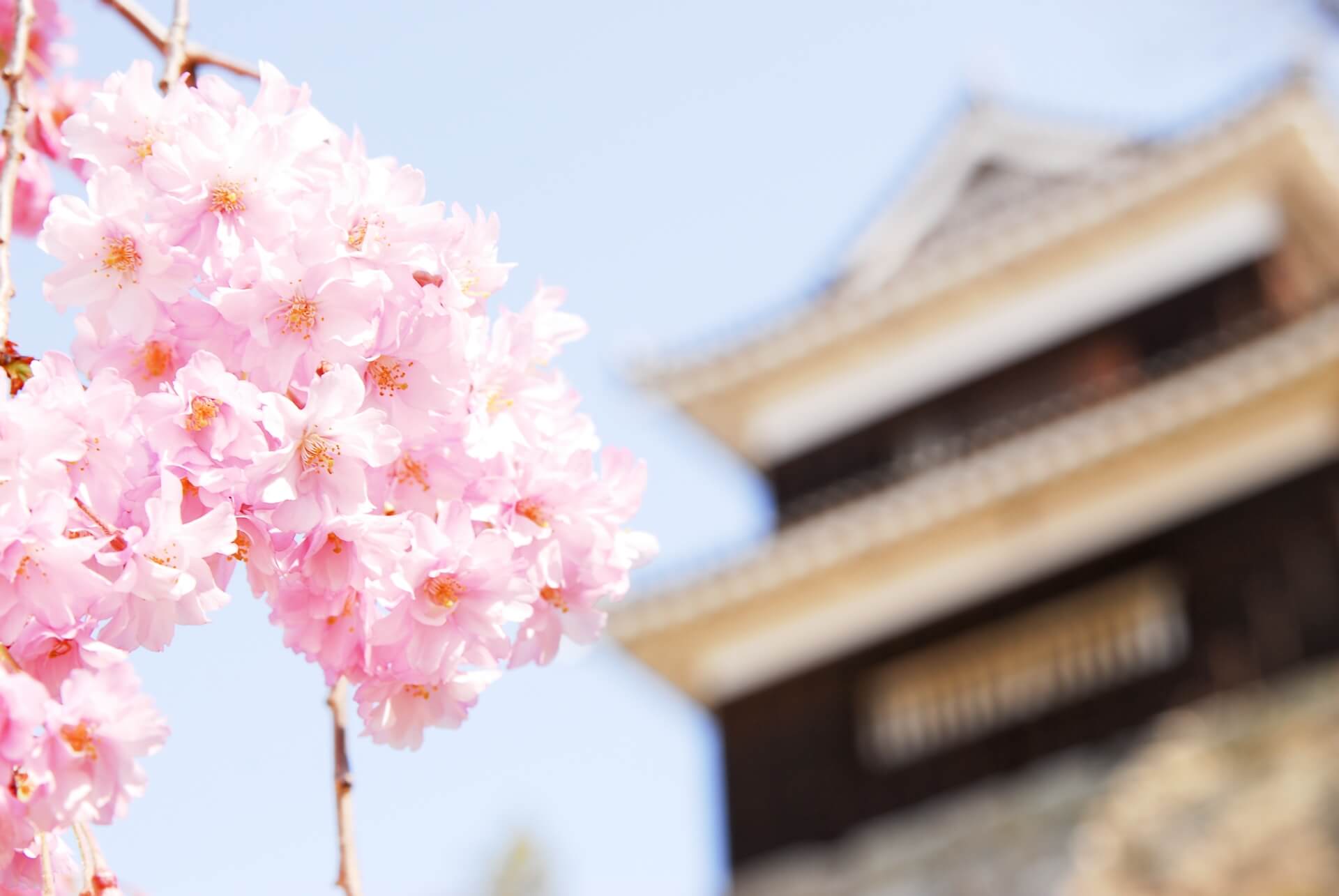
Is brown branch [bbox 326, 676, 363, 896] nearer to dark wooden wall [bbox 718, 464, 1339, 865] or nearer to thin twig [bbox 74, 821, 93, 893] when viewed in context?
thin twig [bbox 74, 821, 93, 893]

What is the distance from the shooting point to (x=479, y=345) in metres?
1.38

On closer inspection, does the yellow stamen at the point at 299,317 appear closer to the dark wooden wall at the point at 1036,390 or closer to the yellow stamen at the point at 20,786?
the yellow stamen at the point at 20,786

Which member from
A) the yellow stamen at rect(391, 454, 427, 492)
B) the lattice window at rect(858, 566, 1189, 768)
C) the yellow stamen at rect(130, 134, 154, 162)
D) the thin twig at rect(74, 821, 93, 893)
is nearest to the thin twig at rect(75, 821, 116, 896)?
the thin twig at rect(74, 821, 93, 893)

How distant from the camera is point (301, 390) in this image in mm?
1282

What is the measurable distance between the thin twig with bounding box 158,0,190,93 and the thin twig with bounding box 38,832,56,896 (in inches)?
24.3

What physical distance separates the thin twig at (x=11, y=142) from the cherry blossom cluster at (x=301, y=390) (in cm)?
5

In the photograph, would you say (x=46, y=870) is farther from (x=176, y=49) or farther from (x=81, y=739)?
(x=176, y=49)

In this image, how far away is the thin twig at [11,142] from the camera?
47.7 inches

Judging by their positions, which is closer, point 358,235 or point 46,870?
point 46,870

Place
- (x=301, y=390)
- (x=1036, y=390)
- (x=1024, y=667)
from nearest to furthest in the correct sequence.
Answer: (x=301, y=390) → (x=1024, y=667) → (x=1036, y=390)

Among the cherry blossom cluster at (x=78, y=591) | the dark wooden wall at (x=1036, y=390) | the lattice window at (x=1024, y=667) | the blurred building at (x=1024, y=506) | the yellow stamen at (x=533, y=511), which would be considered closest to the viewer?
the cherry blossom cluster at (x=78, y=591)

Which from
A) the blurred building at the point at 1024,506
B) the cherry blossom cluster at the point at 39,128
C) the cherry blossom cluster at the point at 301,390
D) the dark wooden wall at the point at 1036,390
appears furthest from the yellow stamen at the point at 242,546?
the dark wooden wall at the point at 1036,390

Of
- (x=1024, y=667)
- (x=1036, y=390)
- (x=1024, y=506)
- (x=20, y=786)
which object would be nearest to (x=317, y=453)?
(x=20, y=786)

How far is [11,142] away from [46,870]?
1.81 feet
